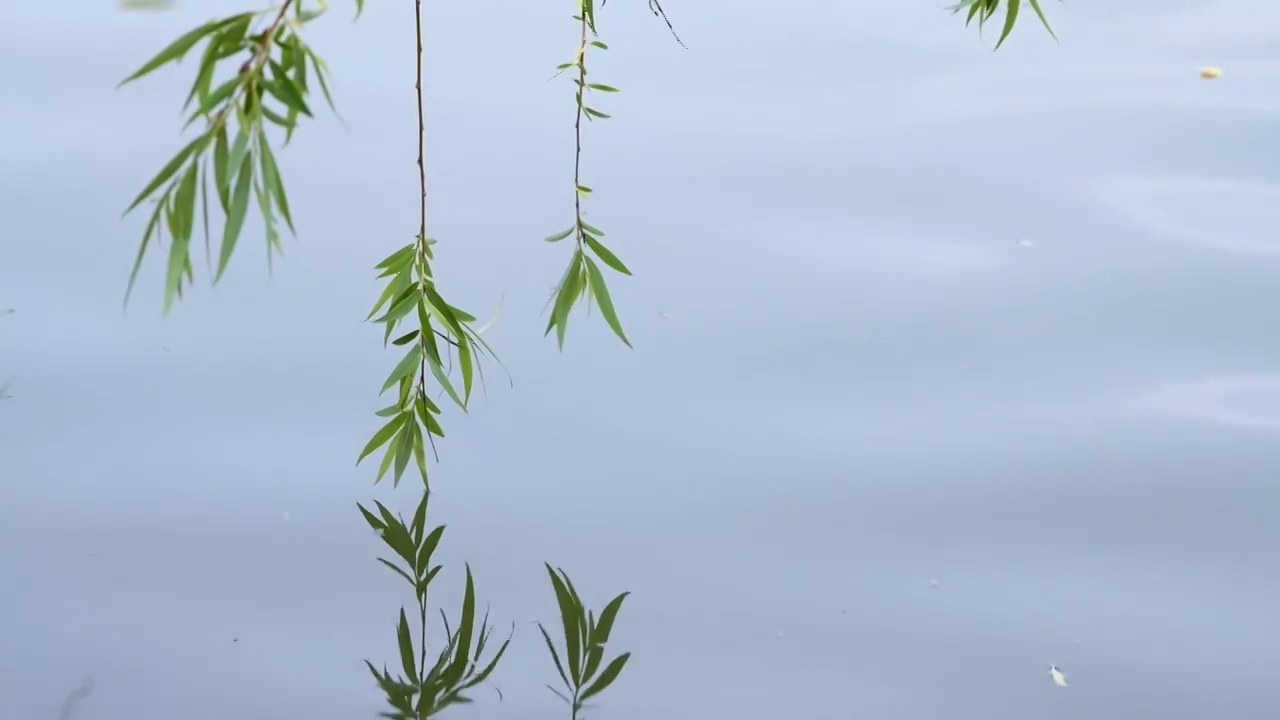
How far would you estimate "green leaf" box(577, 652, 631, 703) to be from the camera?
1.26m

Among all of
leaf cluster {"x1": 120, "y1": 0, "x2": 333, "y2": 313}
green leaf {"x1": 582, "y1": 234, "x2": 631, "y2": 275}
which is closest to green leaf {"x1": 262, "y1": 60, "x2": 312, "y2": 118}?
leaf cluster {"x1": 120, "y1": 0, "x2": 333, "y2": 313}

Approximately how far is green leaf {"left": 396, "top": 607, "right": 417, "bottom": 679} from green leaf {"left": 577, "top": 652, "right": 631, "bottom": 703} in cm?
15

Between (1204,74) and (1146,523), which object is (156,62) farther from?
(1204,74)

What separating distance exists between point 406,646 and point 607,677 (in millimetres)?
178

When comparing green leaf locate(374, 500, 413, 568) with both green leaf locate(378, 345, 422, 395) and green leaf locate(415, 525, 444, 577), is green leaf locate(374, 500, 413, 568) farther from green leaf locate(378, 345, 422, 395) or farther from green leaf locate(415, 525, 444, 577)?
green leaf locate(378, 345, 422, 395)

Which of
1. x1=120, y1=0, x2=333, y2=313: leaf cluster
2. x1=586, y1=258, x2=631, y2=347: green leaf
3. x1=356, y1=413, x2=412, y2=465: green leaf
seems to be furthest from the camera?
x1=356, y1=413, x2=412, y2=465: green leaf

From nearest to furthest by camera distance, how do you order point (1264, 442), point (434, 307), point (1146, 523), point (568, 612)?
point (434, 307)
point (568, 612)
point (1146, 523)
point (1264, 442)

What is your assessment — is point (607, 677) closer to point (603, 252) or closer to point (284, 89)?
point (603, 252)

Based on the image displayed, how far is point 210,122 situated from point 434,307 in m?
0.44

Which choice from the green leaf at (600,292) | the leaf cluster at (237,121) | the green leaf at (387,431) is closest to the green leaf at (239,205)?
the leaf cluster at (237,121)

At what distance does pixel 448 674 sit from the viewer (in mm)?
1288

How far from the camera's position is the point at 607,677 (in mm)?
1287

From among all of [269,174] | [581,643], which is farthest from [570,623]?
[269,174]

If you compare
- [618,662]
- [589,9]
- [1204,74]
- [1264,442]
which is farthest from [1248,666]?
[1204,74]
